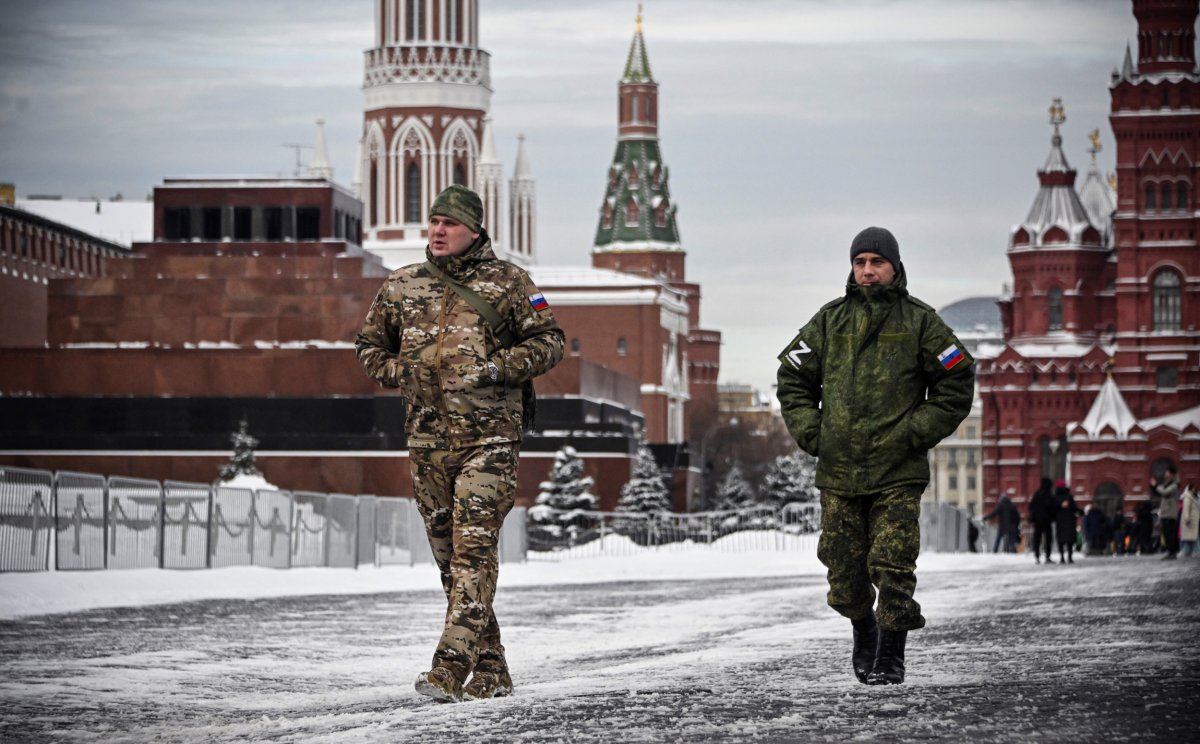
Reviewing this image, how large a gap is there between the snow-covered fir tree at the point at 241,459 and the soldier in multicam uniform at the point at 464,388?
46.6m

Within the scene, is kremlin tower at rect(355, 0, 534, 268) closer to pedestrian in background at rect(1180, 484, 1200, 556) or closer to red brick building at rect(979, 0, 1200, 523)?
red brick building at rect(979, 0, 1200, 523)

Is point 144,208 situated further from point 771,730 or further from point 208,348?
point 771,730

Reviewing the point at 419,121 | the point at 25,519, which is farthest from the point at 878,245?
the point at 419,121

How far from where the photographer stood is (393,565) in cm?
3156

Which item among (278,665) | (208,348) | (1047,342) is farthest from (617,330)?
(278,665)

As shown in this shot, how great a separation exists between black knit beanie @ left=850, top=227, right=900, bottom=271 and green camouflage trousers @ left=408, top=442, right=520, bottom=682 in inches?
63.6

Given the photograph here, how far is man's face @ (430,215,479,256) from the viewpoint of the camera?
30.7 ft

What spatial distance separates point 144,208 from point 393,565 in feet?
349

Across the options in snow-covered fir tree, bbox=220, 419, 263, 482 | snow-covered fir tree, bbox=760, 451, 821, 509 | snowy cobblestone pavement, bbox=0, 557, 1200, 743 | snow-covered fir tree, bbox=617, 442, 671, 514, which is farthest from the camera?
snow-covered fir tree, bbox=760, 451, 821, 509

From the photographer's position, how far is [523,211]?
132 m

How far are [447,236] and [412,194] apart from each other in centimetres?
11507

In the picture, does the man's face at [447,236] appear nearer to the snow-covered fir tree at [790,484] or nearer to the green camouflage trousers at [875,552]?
the green camouflage trousers at [875,552]

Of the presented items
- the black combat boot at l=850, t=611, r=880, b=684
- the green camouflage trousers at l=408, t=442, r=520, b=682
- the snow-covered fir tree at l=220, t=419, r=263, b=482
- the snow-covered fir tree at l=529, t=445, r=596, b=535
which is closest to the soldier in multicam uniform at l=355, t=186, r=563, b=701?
the green camouflage trousers at l=408, t=442, r=520, b=682

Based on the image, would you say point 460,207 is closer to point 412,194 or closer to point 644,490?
point 644,490
